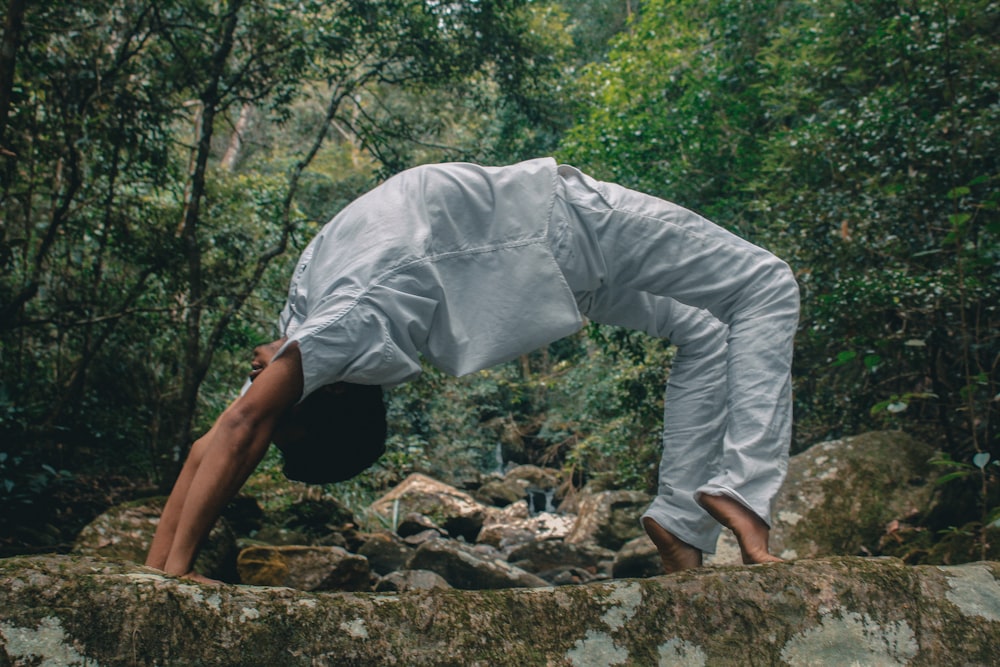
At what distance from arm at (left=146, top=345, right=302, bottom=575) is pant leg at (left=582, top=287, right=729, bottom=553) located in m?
0.96

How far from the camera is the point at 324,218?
7.61 meters

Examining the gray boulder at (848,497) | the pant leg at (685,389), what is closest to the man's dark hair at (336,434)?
the pant leg at (685,389)

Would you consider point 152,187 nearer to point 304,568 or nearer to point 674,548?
point 304,568

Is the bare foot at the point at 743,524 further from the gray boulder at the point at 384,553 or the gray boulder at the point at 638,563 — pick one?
the gray boulder at the point at 384,553

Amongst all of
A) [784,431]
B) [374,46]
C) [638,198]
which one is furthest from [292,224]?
[784,431]

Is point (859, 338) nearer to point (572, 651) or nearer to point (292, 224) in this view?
point (292, 224)

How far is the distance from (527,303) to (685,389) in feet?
2.11

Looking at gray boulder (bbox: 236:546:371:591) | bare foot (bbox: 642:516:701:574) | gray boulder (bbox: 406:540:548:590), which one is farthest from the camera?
gray boulder (bbox: 406:540:548:590)

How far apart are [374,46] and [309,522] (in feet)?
13.0

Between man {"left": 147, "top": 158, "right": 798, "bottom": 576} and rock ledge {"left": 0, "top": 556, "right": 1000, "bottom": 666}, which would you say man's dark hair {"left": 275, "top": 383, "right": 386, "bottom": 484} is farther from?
rock ledge {"left": 0, "top": 556, "right": 1000, "bottom": 666}

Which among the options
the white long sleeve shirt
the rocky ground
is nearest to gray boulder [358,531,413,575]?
the white long sleeve shirt

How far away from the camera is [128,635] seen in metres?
1.17

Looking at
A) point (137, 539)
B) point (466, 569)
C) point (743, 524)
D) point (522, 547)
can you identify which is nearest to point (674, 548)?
point (743, 524)

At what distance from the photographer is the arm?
1.59 m
